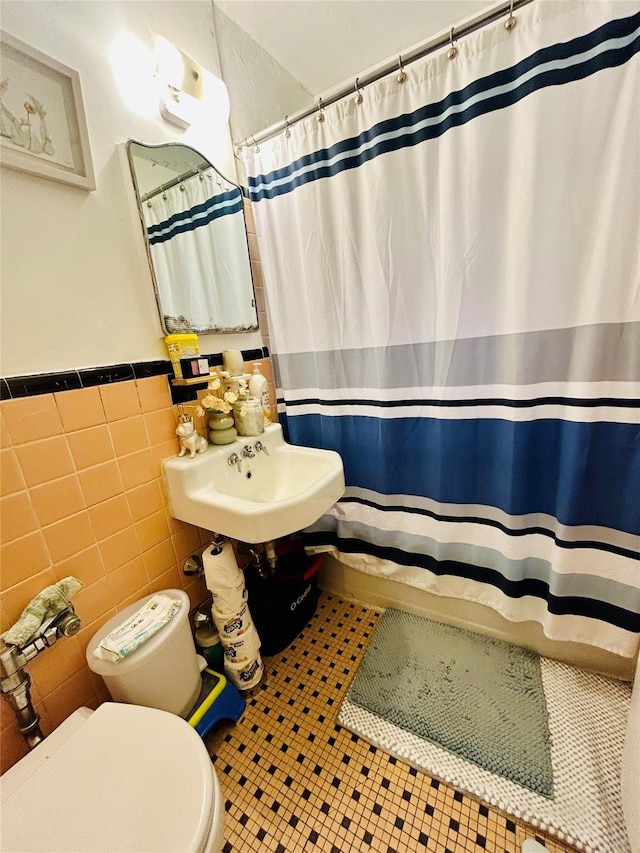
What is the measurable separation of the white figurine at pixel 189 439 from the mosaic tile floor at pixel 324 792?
3.12ft

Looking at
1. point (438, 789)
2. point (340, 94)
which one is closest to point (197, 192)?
point (340, 94)

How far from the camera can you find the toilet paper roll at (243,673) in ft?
3.86

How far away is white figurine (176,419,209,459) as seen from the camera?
1.07m

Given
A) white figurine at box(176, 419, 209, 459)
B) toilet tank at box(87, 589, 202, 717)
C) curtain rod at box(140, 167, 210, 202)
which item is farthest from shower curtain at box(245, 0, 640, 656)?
toilet tank at box(87, 589, 202, 717)

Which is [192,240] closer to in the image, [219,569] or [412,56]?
[412,56]

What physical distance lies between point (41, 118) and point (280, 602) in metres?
1.62

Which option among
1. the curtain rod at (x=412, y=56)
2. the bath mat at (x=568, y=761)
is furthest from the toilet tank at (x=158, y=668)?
the curtain rod at (x=412, y=56)

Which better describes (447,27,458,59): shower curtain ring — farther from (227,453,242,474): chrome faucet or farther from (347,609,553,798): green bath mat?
(347,609,553,798): green bath mat

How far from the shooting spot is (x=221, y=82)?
3.85 feet

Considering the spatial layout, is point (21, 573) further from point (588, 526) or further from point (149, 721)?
point (588, 526)

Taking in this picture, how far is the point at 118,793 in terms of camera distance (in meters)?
0.62

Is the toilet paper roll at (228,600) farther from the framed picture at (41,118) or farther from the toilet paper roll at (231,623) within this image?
the framed picture at (41,118)

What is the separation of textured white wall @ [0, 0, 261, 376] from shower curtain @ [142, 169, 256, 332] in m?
0.07

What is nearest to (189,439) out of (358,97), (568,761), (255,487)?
(255,487)
